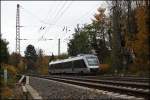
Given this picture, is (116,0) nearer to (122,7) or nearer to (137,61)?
(122,7)

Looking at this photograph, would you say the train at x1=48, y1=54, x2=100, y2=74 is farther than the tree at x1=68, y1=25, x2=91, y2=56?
No

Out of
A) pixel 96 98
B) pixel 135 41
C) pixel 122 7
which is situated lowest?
pixel 96 98

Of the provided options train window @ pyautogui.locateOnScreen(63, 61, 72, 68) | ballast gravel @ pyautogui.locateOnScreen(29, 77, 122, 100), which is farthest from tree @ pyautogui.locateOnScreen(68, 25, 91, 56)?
ballast gravel @ pyautogui.locateOnScreen(29, 77, 122, 100)

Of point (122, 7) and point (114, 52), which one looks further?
point (122, 7)

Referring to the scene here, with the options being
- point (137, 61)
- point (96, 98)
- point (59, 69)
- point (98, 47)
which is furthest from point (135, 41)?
point (96, 98)

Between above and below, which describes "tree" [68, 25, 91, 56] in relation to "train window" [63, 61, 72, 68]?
above

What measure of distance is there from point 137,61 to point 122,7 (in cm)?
1925

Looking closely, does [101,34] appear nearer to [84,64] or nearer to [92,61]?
[92,61]

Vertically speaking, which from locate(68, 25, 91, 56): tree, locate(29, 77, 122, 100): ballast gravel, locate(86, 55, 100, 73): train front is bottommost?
locate(29, 77, 122, 100): ballast gravel

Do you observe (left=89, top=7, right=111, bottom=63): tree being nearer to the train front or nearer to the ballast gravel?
the train front

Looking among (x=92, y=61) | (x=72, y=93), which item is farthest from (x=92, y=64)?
(x=72, y=93)

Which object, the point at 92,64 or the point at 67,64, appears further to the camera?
the point at 67,64

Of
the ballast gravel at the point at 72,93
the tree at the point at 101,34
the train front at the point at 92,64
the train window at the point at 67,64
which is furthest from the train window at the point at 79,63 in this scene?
the ballast gravel at the point at 72,93

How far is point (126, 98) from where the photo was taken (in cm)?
1678
